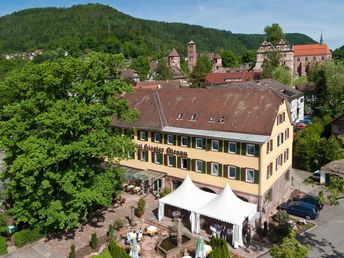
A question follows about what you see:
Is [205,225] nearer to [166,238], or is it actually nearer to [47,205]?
[166,238]

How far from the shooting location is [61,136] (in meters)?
26.2

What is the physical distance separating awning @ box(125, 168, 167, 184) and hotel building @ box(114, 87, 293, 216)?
20.2 inches

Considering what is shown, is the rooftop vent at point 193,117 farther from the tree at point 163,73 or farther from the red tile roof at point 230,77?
the tree at point 163,73

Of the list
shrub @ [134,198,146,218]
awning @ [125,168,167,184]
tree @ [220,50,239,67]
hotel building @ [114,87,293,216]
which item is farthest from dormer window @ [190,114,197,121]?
tree @ [220,50,239,67]

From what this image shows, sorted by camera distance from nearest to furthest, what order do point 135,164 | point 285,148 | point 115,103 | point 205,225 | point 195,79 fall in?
point 115,103
point 205,225
point 285,148
point 135,164
point 195,79

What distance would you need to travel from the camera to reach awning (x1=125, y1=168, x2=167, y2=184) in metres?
35.5

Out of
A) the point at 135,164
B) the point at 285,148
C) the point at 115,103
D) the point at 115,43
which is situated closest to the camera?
the point at 115,103

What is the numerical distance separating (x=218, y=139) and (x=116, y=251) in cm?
1278

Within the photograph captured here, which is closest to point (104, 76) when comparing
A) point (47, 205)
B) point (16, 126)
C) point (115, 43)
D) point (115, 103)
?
point (115, 103)

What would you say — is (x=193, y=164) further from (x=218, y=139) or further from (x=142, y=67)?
(x=142, y=67)

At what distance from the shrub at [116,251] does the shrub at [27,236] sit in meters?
6.48

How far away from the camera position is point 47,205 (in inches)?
1052

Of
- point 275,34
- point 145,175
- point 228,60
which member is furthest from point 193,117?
point 228,60

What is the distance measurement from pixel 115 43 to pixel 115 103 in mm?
163854
